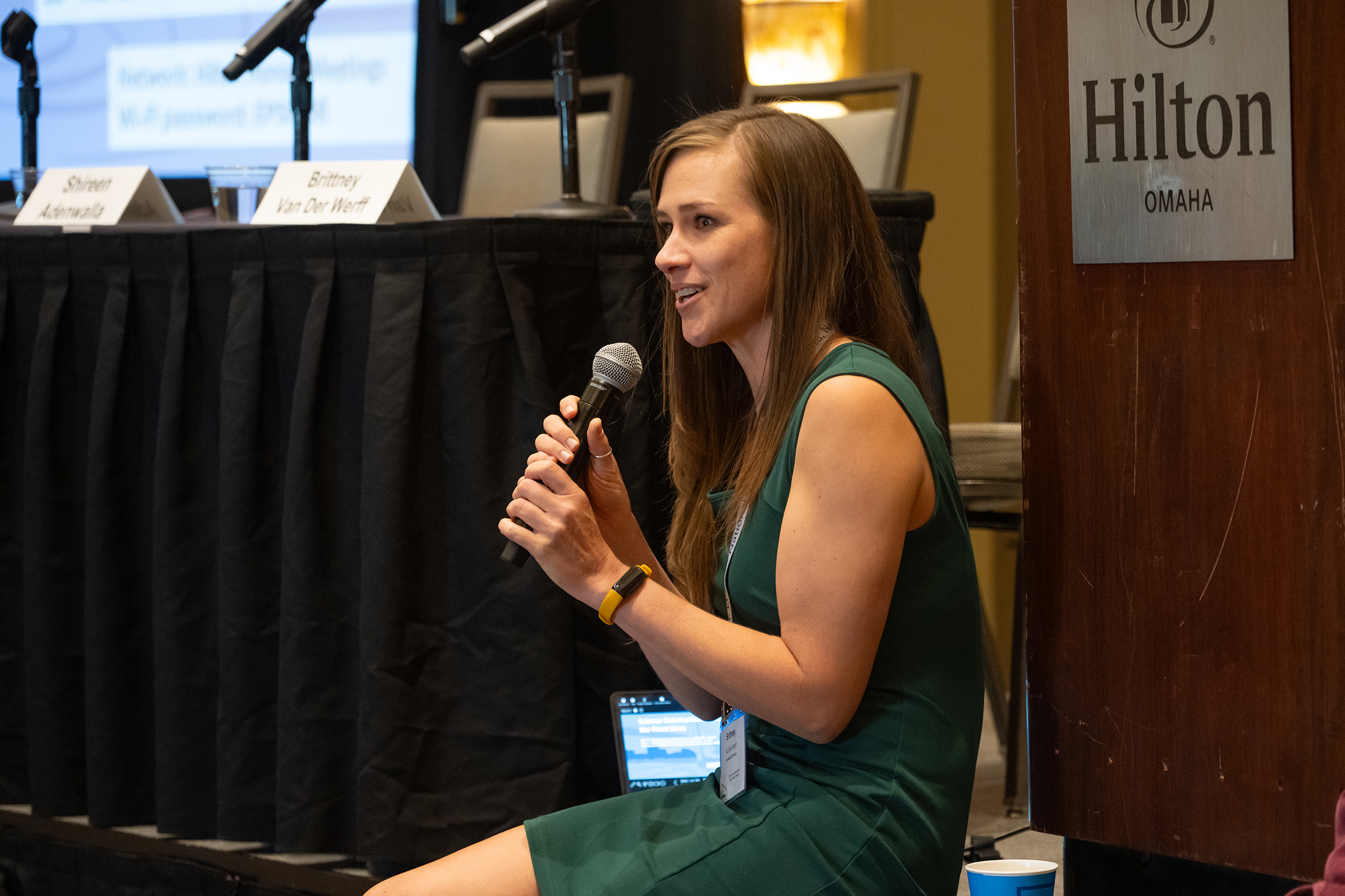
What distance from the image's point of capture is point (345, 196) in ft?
6.27

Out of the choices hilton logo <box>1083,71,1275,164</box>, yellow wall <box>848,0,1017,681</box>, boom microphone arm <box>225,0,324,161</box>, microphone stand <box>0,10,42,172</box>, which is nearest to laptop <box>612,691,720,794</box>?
hilton logo <box>1083,71,1275,164</box>

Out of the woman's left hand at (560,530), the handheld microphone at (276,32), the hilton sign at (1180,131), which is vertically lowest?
the woman's left hand at (560,530)

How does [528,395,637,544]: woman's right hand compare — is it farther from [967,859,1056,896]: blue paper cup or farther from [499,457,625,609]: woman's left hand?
[967,859,1056,896]: blue paper cup

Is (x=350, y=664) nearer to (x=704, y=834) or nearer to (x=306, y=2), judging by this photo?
(x=704, y=834)

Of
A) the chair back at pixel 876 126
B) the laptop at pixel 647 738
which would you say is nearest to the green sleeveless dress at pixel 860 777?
the laptop at pixel 647 738

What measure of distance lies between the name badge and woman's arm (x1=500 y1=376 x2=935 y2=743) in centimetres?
9

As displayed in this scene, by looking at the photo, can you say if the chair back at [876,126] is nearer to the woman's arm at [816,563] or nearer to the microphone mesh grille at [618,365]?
the microphone mesh grille at [618,365]

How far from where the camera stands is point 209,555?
1.96 metres

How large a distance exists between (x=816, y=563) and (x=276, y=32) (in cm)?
156

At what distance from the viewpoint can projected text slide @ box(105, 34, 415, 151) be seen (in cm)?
403

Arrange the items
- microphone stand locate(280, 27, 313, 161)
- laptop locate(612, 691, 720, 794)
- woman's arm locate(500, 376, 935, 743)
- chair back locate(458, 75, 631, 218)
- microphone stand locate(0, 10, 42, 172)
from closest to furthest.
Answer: woman's arm locate(500, 376, 935, 743) → laptop locate(612, 691, 720, 794) → microphone stand locate(280, 27, 313, 161) → microphone stand locate(0, 10, 42, 172) → chair back locate(458, 75, 631, 218)

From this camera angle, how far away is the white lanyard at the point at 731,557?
123cm

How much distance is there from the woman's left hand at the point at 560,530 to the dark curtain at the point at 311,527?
59 centimetres

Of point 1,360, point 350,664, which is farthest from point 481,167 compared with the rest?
point 350,664
